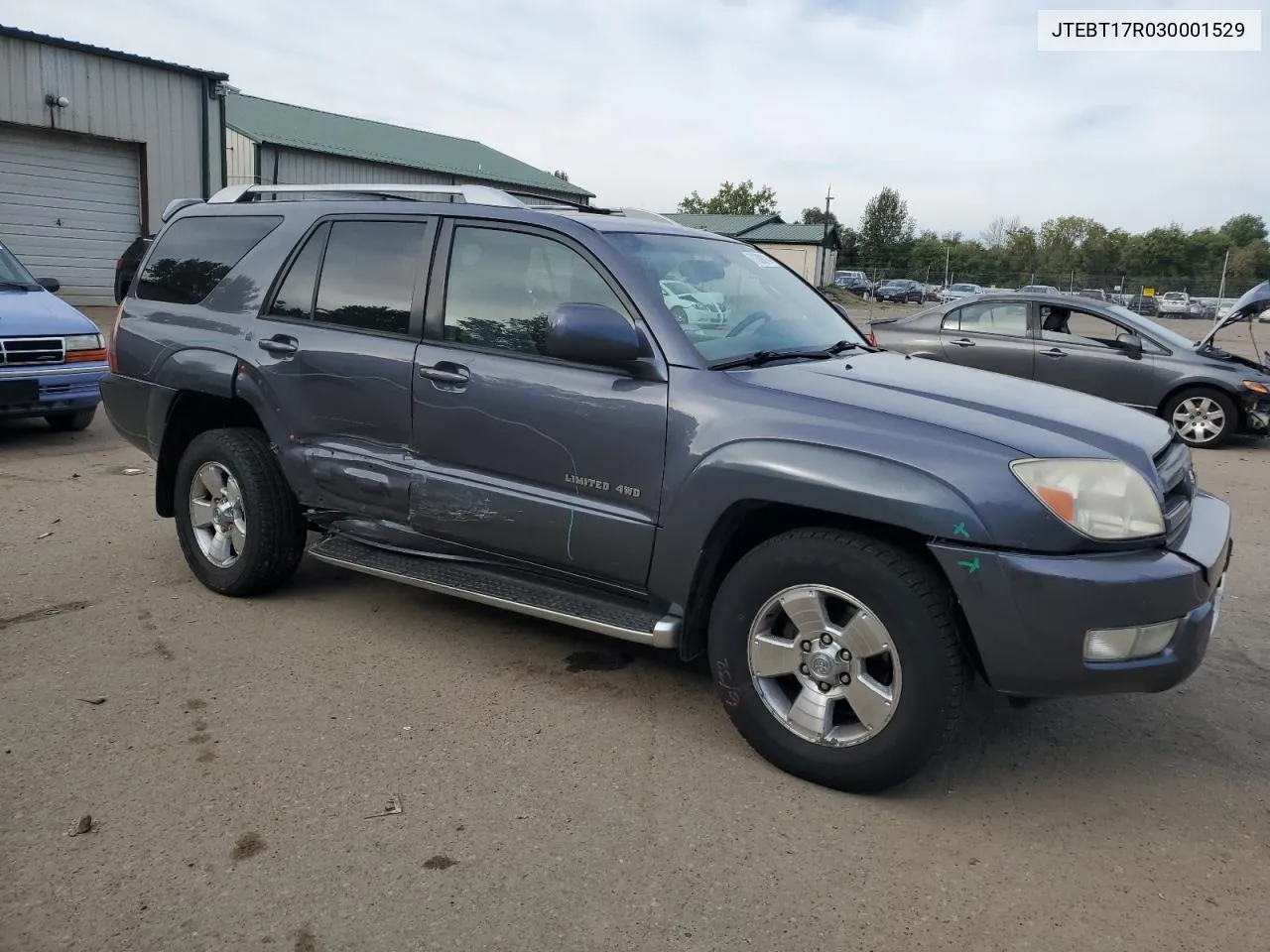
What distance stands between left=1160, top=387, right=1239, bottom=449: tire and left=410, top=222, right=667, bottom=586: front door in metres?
8.44

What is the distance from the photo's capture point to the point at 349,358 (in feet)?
13.9

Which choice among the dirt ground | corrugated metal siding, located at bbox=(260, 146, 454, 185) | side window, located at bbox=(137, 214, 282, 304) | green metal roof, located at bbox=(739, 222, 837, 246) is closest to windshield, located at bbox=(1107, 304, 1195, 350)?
the dirt ground

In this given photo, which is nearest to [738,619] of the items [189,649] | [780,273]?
[780,273]

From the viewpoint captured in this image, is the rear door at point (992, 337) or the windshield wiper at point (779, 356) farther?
the rear door at point (992, 337)

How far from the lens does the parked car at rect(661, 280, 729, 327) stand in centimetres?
371

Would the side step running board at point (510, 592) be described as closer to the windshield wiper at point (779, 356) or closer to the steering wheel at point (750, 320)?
the windshield wiper at point (779, 356)

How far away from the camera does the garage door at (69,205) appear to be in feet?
58.6

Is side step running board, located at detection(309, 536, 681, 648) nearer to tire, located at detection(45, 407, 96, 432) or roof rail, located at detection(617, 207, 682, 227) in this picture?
roof rail, located at detection(617, 207, 682, 227)

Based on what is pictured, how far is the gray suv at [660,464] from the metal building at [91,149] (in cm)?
1575

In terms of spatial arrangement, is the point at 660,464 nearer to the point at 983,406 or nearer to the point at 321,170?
the point at 983,406

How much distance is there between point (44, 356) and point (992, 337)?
29.4 feet

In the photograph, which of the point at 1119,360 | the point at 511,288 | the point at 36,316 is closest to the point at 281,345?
the point at 511,288

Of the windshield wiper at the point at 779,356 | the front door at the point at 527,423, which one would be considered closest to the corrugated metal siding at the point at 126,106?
the front door at the point at 527,423

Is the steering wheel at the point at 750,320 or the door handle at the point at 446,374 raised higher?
the steering wheel at the point at 750,320
